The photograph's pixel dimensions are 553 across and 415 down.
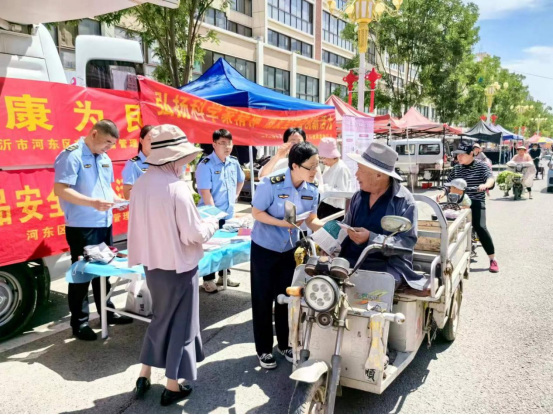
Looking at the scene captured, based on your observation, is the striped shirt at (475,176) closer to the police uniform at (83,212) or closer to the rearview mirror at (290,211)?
the rearview mirror at (290,211)

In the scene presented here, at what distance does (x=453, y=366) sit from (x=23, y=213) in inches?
162

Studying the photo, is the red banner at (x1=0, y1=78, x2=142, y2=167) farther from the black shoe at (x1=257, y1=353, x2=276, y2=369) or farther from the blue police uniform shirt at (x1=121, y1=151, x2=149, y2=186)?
the black shoe at (x1=257, y1=353, x2=276, y2=369)

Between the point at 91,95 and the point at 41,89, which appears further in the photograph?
the point at 91,95

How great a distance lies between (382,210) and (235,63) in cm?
2605

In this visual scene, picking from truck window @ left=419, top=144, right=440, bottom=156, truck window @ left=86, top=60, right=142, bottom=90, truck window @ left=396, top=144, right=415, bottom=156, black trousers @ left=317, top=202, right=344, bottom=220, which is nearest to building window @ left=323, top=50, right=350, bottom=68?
truck window @ left=396, top=144, right=415, bottom=156

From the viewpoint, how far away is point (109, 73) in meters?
7.72

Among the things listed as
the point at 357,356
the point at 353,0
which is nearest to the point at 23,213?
the point at 357,356

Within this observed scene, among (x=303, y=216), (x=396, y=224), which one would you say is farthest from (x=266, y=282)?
(x=396, y=224)

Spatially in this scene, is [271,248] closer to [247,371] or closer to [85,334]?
[247,371]

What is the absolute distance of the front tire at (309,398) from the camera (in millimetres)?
2451

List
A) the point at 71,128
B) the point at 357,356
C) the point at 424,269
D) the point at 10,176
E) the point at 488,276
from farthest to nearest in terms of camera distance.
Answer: the point at 488,276
the point at 71,128
the point at 10,176
the point at 424,269
the point at 357,356

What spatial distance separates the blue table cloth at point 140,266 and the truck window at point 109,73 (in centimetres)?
450

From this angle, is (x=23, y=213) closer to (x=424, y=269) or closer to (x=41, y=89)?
(x=41, y=89)

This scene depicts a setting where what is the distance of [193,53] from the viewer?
39.7ft
